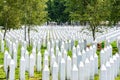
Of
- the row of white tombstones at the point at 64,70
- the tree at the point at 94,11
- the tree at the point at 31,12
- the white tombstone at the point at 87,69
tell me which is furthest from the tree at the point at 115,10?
the white tombstone at the point at 87,69

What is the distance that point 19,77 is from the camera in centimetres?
1191

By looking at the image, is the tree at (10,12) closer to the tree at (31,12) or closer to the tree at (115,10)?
the tree at (31,12)

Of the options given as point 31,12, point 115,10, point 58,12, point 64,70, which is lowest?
point 58,12

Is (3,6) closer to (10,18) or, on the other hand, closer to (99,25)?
(10,18)

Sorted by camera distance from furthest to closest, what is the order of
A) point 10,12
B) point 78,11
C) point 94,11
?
point 10,12
point 78,11
point 94,11

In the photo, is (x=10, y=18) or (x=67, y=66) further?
(x=10, y=18)

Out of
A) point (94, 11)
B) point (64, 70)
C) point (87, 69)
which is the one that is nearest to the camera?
point (87, 69)

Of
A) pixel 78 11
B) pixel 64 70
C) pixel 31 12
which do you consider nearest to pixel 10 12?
pixel 31 12

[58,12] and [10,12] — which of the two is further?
[58,12]

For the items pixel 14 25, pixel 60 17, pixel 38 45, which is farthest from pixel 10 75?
pixel 60 17

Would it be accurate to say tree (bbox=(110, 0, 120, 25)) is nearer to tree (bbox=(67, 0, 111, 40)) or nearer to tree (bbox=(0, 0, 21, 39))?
tree (bbox=(67, 0, 111, 40))

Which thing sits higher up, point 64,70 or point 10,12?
point 10,12

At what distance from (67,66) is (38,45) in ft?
25.3

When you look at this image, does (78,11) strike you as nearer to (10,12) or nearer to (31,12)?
(31,12)
